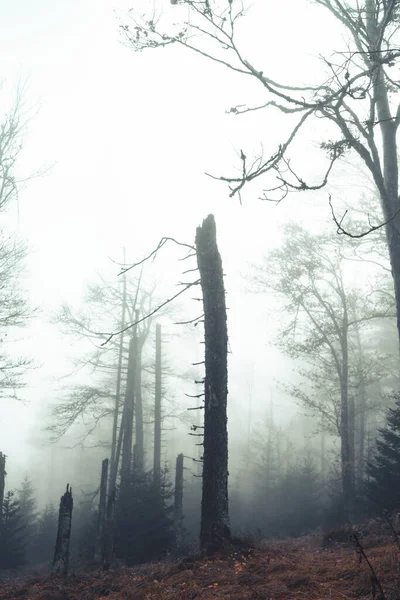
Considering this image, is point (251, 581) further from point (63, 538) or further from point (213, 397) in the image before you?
point (63, 538)

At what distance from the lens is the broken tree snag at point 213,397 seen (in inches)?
248

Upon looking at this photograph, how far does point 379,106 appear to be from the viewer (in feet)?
23.2

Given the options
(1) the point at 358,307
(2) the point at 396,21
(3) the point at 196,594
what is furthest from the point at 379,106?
(1) the point at 358,307

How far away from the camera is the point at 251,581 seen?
13.4 ft

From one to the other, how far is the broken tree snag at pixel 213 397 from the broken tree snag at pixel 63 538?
2.48 meters

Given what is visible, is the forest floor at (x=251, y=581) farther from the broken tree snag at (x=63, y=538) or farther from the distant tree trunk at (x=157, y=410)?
the distant tree trunk at (x=157, y=410)

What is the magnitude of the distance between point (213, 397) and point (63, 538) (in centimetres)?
369

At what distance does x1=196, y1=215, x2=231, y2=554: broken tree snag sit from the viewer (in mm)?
6305

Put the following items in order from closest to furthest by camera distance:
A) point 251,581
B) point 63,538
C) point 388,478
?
point 251,581
point 63,538
point 388,478

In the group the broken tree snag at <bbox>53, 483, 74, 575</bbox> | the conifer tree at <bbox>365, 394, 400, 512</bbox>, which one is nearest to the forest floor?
the broken tree snag at <bbox>53, 483, 74, 575</bbox>

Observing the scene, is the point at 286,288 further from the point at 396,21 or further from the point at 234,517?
the point at 234,517

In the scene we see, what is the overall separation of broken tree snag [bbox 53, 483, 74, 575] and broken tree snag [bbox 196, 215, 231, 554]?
8.13ft

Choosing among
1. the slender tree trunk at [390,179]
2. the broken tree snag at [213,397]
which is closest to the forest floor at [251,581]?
the broken tree snag at [213,397]

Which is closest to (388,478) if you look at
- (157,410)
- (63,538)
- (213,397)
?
(213,397)
